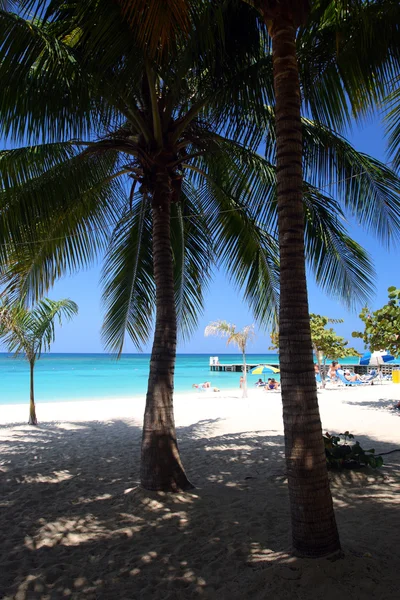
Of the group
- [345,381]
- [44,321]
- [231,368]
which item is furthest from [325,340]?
[231,368]

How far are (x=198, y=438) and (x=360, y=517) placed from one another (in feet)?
17.8

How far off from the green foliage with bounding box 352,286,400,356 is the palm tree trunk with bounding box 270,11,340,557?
9669 millimetres

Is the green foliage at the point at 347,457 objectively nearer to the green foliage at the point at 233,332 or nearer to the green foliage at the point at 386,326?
the green foliage at the point at 386,326

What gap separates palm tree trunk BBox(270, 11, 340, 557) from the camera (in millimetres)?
3156

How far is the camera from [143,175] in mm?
6164

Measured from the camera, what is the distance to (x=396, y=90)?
4.86 metres

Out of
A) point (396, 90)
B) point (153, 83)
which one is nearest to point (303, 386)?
point (396, 90)

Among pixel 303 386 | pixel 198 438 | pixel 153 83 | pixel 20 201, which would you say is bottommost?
pixel 198 438

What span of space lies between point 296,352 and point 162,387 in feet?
9.01

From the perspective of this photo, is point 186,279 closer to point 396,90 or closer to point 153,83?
point 153,83

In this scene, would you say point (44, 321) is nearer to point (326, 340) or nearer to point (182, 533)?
point (182, 533)

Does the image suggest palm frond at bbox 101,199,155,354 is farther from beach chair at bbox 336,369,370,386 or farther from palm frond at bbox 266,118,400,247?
beach chair at bbox 336,369,370,386

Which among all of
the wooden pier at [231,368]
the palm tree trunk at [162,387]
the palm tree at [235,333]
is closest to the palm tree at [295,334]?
the palm tree trunk at [162,387]

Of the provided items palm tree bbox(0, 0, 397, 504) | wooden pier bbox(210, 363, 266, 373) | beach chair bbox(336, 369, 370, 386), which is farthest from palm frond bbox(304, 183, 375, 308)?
wooden pier bbox(210, 363, 266, 373)
